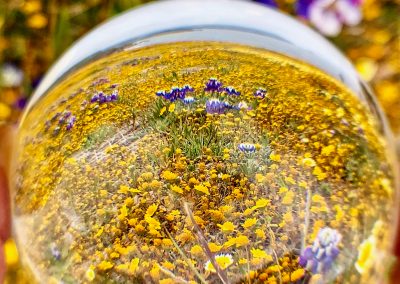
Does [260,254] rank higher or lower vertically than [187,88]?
lower

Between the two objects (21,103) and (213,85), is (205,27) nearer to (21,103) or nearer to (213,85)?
(213,85)

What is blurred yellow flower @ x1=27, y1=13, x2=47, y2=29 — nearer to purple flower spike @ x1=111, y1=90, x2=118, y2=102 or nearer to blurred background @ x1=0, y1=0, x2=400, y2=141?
blurred background @ x1=0, y1=0, x2=400, y2=141

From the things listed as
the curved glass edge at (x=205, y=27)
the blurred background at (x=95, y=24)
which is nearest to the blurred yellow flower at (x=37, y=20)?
the blurred background at (x=95, y=24)

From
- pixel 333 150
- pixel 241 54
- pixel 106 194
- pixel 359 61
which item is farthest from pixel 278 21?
pixel 359 61

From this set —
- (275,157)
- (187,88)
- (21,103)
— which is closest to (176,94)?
(187,88)

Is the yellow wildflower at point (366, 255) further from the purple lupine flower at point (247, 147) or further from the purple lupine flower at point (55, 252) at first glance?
the purple lupine flower at point (55, 252)

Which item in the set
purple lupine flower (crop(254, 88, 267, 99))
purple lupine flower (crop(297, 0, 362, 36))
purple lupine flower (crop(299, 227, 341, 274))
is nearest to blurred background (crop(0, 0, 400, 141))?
purple lupine flower (crop(297, 0, 362, 36))

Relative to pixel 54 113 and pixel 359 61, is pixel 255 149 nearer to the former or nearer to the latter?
pixel 54 113
